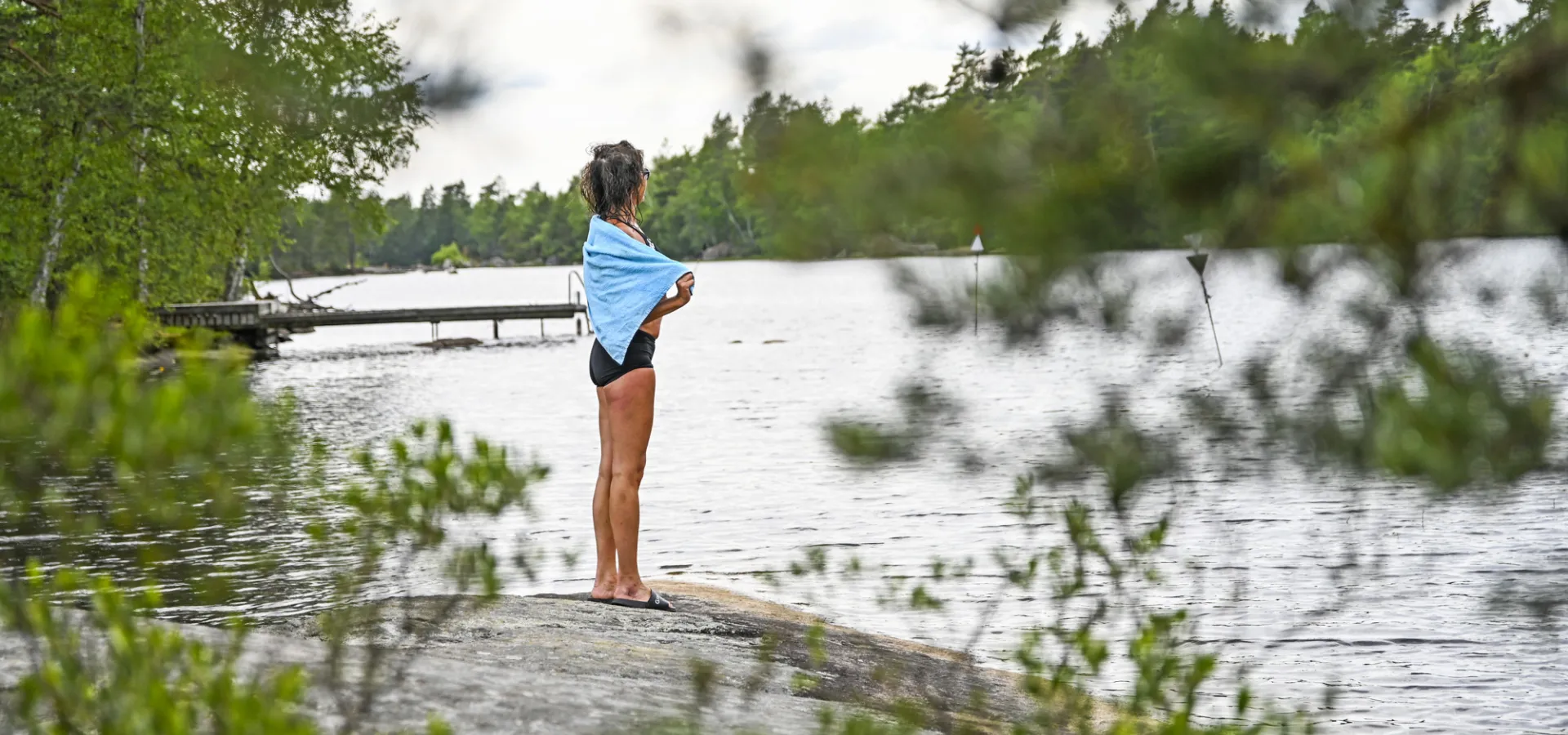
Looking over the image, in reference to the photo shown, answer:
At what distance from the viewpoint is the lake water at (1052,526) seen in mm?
2764

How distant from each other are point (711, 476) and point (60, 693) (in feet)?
54.3

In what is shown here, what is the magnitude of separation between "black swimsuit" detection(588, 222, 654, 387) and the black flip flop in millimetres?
1199

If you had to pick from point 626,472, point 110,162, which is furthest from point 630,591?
A: point 110,162

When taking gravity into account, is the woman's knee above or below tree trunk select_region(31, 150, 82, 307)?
below

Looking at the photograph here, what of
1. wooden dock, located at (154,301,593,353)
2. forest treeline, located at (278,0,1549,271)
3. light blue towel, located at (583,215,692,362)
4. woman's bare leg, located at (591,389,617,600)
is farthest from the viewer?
wooden dock, located at (154,301,593,353)

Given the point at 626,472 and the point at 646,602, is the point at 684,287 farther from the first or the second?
the point at 646,602

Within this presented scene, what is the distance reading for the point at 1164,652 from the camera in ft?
12.7

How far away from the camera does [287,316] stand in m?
43.7

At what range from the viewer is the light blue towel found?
6539 mm

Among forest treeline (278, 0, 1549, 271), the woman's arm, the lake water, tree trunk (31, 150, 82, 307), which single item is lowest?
the lake water

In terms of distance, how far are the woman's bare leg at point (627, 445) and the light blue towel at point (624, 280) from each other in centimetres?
16

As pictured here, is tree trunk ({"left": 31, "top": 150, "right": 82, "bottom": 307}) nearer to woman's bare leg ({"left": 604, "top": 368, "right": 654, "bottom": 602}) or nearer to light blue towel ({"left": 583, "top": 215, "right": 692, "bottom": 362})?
woman's bare leg ({"left": 604, "top": 368, "right": 654, "bottom": 602})

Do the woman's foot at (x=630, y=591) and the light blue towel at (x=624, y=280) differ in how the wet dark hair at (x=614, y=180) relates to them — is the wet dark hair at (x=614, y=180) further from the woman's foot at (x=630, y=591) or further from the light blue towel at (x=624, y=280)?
the woman's foot at (x=630, y=591)

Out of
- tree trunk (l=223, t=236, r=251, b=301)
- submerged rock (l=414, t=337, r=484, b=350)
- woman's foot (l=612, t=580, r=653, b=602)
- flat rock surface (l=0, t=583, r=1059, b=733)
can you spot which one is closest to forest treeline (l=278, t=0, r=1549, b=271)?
flat rock surface (l=0, t=583, r=1059, b=733)
